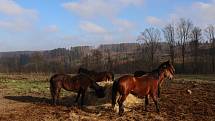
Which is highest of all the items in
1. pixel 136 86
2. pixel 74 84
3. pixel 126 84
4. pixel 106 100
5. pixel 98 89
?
pixel 126 84

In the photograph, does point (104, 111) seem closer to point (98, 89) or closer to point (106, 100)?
point (106, 100)

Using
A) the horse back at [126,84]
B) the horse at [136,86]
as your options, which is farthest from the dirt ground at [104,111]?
the horse back at [126,84]

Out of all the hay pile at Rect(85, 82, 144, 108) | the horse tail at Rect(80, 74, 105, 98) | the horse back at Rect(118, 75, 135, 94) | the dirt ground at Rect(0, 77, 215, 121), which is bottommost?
the dirt ground at Rect(0, 77, 215, 121)

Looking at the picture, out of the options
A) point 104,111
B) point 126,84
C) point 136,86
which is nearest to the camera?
point 126,84

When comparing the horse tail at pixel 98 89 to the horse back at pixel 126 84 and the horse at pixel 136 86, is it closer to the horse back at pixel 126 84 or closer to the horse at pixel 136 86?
the horse at pixel 136 86

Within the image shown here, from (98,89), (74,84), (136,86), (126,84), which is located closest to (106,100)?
(98,89)

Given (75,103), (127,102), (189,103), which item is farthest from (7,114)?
(189,103)

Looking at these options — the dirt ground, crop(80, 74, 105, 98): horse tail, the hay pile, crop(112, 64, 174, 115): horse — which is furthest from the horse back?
crop(80, 74, 105, 98): horse tail

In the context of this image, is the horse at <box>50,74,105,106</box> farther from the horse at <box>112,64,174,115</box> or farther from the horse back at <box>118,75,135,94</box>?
the horse back at <box>118,75,135,94</box>

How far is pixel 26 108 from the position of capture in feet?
50.2

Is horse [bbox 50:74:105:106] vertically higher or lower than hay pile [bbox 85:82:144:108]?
higher

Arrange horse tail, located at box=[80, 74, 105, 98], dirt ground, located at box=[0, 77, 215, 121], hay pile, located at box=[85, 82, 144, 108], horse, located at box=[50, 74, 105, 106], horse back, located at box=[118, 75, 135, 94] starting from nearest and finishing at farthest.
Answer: dirt ground, located at box=[0, 77, 215, 121] → horse back, located at box=[118, 75, 135, 94] → hay pile, located at box=[85, 82, 144, 108] → horse tail, located at box=[80, 74, 105, 98] → horse, located at box=[50, 74, 105, 106]

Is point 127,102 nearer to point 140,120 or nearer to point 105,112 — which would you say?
point 105,112

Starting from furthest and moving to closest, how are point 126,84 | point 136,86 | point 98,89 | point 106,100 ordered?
point 98,89 → point 106,100 → point 136,86 → point 126,84
